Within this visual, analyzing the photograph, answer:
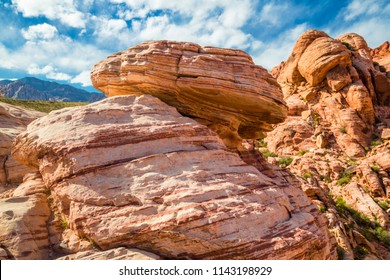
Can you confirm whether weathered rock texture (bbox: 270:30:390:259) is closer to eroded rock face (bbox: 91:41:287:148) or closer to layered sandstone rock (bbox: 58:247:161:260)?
eroded rock face (bbox: 91:41:287:148)

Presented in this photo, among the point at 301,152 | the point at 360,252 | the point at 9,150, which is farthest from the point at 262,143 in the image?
the point at 9,150

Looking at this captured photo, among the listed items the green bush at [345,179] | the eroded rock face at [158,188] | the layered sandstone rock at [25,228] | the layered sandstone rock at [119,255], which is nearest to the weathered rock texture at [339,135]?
the green bush at [345,179]

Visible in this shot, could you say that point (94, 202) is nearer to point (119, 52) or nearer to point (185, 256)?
point (185, 256)

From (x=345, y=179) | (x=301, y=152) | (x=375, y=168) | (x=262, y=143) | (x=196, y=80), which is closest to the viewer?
(x=196, y=80)

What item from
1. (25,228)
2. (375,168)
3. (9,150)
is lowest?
(25,228)

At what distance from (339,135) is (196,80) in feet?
99.1

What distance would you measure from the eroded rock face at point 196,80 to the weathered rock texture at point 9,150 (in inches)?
540

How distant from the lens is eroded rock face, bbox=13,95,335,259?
873cm

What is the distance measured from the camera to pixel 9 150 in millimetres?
25047

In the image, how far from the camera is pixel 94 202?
9414 mm

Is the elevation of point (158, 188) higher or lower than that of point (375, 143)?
lower

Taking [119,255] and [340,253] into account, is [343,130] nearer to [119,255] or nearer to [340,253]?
[340,253]

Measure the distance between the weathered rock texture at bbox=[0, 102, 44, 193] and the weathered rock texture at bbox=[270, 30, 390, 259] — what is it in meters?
23.6
